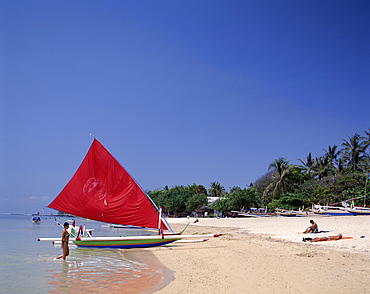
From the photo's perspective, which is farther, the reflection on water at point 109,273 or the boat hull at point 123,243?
the boat hull at point 123,243

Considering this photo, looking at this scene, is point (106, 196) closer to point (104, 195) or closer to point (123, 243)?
point (104, 195)

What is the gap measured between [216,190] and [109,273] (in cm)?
6759

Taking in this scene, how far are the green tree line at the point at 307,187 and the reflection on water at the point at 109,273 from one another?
1087 inches

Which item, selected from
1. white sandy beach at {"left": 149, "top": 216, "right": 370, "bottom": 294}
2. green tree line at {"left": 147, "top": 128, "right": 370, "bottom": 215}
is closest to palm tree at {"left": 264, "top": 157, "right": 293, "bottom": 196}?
green tree line at {"left": 147, "top": 128, "right": 370, "bottom": 215}

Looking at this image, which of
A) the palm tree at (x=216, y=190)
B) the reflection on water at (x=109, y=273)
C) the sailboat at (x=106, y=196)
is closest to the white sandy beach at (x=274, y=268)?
the reflection on water at (x=109, y=273)

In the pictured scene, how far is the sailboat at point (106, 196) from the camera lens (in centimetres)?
1442

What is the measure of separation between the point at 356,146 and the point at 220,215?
2071cm

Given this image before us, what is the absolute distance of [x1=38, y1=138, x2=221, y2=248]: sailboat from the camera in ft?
47.3

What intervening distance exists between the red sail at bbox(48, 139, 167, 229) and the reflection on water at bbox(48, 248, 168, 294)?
177 centimetres

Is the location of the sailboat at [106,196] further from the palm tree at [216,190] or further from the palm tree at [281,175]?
the palm tree at [216,190]

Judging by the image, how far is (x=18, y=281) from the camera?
28.6 ft

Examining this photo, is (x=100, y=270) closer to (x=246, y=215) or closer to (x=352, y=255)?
(x=352, y=255)

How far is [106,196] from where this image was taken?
1449 centimetres

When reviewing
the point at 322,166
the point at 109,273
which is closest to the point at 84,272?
the point at 109,273
